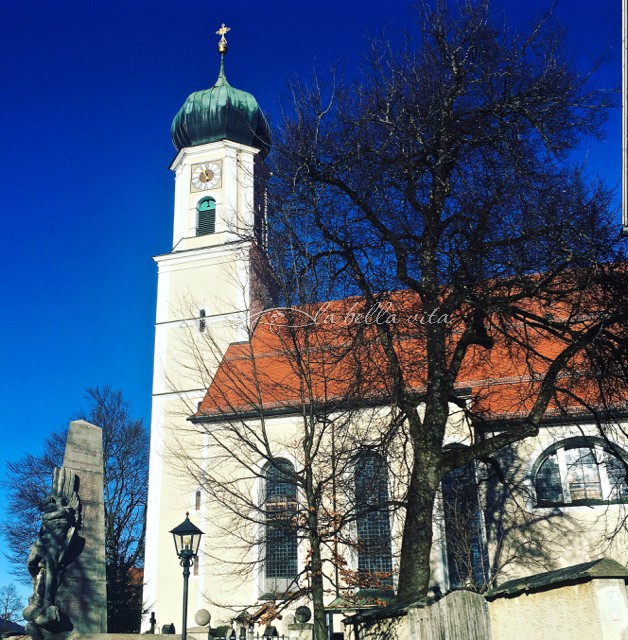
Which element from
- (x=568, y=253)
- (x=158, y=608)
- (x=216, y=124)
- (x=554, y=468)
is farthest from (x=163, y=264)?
(x=568, y=253)

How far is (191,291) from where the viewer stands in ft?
93.3

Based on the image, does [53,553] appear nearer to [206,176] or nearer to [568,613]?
[568,613]

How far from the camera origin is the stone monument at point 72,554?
12.6 m

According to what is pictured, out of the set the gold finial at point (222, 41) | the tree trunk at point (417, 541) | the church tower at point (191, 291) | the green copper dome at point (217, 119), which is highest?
the gold finial at point (222, 41)

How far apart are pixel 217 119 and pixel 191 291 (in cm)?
739

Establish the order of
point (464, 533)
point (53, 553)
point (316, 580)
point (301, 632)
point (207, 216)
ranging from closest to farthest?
→ point (316, 580) → point (53, 553) → point (301, 632) → point (464, 533) → point (207, 216)

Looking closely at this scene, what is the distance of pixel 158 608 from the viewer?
22.5 meters

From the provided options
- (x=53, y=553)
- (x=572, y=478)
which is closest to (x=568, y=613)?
(x=53, y=553)

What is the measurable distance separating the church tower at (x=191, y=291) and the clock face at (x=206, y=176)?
0.13ft

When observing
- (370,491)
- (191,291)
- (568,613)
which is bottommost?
(568,613)

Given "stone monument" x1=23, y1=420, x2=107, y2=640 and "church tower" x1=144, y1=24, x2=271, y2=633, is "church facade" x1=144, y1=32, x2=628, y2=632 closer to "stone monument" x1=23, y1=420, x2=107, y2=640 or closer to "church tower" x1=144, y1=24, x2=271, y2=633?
"church tower" x1=144, y1=24, x2=271, y2=633

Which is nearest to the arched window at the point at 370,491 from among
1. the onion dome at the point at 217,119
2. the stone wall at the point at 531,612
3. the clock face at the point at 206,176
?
the stone wall at the point at 531,612

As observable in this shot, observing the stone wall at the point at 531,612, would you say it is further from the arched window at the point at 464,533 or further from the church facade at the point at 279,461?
the arched window at the point at 464,533

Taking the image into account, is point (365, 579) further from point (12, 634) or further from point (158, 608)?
point (158, 608)
